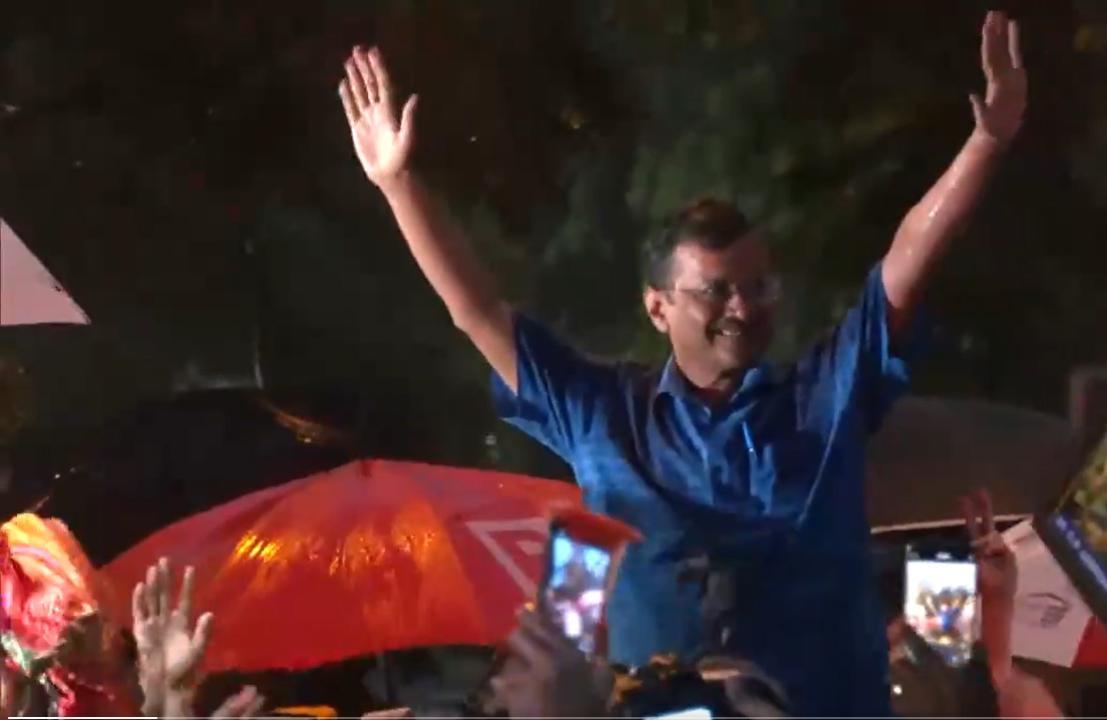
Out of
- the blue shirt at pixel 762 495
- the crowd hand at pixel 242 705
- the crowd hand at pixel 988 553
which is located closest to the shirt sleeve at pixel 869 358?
the blue shirt at pixel 762 495

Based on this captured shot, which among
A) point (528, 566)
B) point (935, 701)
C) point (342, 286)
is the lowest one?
point (935, 701)

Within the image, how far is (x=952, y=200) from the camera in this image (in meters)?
1.15

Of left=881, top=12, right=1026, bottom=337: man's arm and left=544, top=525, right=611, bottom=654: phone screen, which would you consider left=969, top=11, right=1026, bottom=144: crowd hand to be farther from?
left=544, top=525, right=611, bottom=654: phone screen

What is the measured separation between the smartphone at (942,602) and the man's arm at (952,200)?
202mm

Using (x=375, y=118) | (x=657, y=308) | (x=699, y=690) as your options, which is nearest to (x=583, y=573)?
(x=699, y=690)

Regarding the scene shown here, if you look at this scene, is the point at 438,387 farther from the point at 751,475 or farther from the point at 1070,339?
the point at 1070,339

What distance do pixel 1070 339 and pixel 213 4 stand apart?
85cm

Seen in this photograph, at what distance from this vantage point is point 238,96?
1.31 m

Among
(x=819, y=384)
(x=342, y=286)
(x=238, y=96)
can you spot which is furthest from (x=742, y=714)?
(x=238, y=96)

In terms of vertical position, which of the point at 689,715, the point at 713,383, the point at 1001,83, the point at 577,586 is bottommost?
the point at 689,715

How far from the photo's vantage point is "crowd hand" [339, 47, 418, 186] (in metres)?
1.24

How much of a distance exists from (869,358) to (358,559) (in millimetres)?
491

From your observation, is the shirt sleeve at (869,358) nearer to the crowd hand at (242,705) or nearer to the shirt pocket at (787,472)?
the shirt pocket at (787,472)

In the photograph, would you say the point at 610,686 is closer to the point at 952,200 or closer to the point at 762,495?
the point at 762,495
